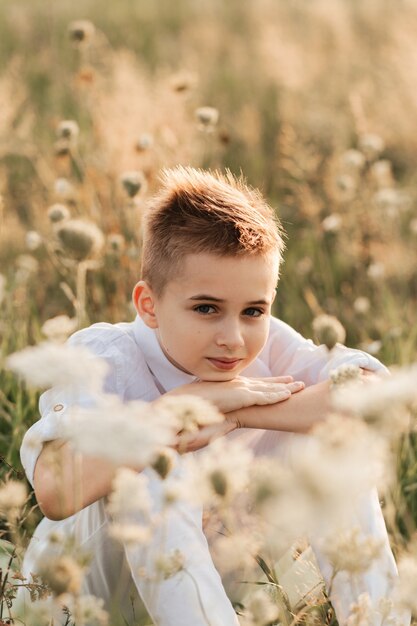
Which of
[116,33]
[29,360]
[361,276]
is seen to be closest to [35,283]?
[361,276]

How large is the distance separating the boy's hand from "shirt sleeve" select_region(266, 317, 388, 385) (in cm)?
13

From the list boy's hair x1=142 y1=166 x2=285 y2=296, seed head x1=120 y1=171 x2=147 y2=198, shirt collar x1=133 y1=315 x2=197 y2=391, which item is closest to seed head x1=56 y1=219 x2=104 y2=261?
boy's hair x1=142 y1=166 x2=285 y2=296

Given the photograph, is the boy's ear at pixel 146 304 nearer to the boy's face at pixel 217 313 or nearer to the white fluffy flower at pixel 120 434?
the boy's face at pixel 217 313

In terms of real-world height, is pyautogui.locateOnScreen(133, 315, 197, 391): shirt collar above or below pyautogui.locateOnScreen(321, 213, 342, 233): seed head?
below

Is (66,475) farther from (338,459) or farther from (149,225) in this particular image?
(338,459)

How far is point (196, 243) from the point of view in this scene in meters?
1.94

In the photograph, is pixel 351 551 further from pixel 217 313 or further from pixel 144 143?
pixel 144 143

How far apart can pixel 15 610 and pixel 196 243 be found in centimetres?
82

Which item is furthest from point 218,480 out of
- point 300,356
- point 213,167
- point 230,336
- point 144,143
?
point 213,167

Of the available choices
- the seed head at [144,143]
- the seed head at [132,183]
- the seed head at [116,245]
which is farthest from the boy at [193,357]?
the seed head at [144,143]

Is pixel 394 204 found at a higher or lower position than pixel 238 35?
lower

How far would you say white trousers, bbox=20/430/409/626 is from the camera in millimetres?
1513

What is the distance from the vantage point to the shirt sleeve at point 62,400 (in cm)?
167

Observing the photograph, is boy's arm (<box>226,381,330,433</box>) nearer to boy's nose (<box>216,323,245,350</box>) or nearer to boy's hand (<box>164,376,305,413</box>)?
boy's hand (<box>164,376,305,413</box>)
